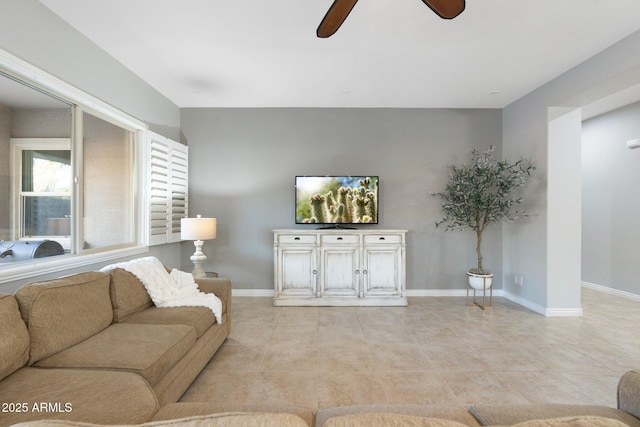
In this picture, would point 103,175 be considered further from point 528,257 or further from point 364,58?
point 528,257

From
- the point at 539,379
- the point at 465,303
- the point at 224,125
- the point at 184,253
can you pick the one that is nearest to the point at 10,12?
the point at 224,125

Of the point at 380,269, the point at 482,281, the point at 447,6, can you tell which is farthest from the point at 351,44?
the point at 482,281

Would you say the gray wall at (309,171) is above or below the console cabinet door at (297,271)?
above

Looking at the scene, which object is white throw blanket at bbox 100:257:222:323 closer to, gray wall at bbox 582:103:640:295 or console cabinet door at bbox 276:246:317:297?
console cabinet door at bbox 276:246:317:297

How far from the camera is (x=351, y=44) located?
3100 mm

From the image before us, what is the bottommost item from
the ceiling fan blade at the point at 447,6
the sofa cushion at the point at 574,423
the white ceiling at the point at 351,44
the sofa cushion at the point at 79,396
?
the sofa cushion at the point at 79,396

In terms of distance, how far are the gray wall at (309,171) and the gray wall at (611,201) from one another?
6.00ft

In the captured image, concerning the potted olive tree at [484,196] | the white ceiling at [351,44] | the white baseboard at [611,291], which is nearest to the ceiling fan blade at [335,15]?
the white ceiling at [351,44]

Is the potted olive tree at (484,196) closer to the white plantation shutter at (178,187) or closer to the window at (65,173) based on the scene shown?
the white plantation shutter at (178,187)

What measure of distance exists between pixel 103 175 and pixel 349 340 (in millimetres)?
3002

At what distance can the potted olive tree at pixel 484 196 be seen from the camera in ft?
14.1

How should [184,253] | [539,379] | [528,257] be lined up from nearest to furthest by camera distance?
1. [539,379]
2. [528,257]
3. [184,253]

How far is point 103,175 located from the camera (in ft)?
10.9

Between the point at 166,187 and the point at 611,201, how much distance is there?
662 centimetres
